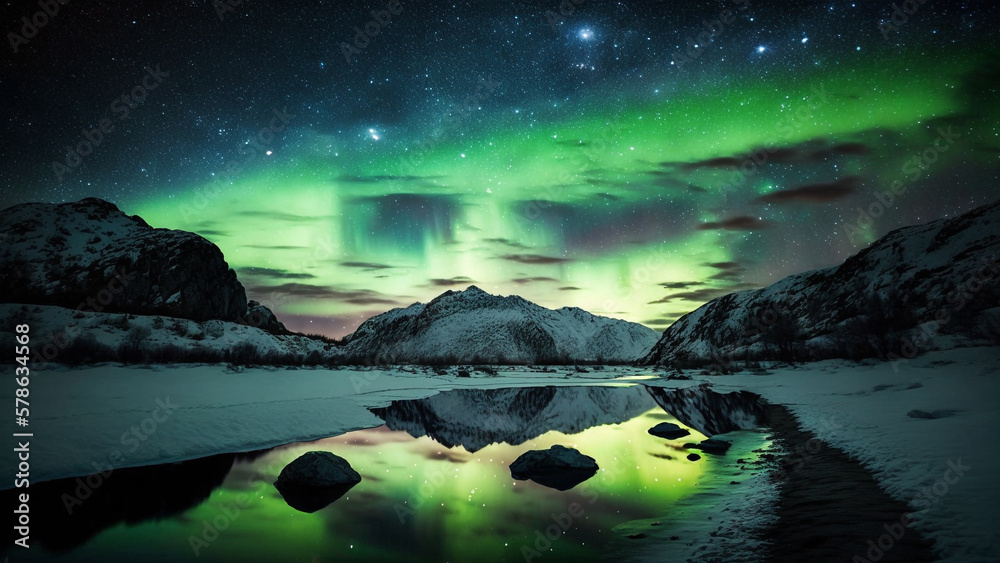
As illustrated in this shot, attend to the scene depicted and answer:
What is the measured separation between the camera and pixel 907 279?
121500 mm

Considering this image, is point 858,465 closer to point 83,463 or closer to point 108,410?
point 83,463

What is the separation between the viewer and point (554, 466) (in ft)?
46.7

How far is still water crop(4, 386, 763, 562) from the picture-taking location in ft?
26.3

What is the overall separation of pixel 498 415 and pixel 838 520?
22.8m

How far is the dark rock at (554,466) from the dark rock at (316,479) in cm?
492

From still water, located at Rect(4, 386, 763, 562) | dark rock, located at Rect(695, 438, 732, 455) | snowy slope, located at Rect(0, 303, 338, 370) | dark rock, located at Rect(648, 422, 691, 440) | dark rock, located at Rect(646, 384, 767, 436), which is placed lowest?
dark rock, located at Rect(646, 384, 767, 436)

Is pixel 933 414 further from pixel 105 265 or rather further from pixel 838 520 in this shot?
pixel 105 265

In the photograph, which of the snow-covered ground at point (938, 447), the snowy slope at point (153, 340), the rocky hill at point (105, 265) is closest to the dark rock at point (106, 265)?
the rocky hill at point (105, 265)

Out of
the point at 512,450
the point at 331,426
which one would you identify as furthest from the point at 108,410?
the point at 512,450

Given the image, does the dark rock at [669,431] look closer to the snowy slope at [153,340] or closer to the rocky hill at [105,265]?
the snowy slope at [153,340]

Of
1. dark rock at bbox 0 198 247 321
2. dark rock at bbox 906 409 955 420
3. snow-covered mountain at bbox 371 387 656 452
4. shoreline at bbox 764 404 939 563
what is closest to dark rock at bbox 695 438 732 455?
shoreline at bbox 764 404 939 563

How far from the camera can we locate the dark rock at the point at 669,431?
796 inches

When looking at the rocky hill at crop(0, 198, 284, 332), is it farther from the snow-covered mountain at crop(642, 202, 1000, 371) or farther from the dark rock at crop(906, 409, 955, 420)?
the dark rock at crop(906, 409, 955, 420)

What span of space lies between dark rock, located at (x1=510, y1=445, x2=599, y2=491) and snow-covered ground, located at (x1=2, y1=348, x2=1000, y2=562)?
463 cm
